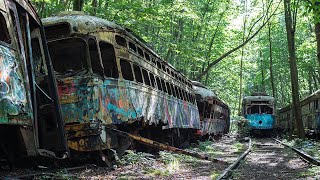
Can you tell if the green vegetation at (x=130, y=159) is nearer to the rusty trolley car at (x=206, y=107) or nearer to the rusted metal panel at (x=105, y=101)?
the rusted metal panel at (x=105, y=101)

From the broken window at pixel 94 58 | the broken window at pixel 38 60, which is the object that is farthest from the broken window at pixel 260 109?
the broken window at pixel 38 60

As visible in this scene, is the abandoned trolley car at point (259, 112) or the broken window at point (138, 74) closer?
the broken window at point (138, 74)

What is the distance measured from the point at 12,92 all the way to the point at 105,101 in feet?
13.1

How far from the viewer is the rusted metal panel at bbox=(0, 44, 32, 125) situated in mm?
4469

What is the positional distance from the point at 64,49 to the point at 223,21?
25.7 metres

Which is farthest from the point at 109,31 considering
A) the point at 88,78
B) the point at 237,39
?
the point at 237,39

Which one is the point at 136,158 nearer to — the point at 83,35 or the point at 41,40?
the point at 83,35

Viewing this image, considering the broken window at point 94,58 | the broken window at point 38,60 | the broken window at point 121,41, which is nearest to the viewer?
the broken window at point 38,60

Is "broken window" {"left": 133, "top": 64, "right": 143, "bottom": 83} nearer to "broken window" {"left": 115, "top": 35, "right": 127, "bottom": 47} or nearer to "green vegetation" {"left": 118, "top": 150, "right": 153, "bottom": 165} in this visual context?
"broken window" {"left": 115, "top": 35, "right": 127, "bottom": 47}

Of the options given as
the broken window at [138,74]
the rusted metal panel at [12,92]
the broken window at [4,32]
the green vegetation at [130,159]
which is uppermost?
the broken window at [138,74]

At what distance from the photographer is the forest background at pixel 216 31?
1769cm

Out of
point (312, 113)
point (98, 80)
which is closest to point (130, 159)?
point (98, 80)

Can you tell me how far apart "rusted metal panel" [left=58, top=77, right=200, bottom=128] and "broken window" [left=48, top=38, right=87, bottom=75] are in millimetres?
535

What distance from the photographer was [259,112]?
101 feet
